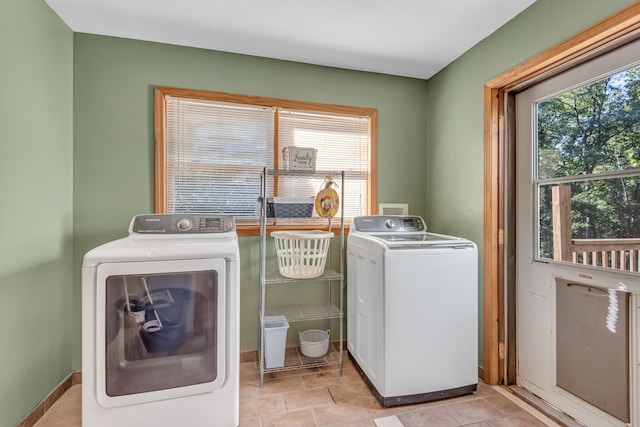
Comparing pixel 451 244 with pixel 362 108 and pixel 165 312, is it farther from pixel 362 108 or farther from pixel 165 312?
pixel 165 312

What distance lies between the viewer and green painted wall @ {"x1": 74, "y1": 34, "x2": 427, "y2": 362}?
2061 mm

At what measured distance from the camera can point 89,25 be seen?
1.96 m

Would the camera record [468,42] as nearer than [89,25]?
No

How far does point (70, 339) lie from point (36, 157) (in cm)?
120

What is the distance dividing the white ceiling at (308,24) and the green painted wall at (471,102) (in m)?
0.11

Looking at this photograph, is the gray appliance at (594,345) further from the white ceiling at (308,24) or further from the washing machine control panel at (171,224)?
the washing machine control panel at (171,224)

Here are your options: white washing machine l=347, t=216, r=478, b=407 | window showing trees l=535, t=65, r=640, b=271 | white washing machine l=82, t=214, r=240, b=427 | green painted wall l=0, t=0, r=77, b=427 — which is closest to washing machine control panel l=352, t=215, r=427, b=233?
white washing machine l=347, t=216, r=478, b=407

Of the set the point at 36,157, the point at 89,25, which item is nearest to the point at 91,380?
the point at 36,157

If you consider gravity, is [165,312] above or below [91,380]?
above

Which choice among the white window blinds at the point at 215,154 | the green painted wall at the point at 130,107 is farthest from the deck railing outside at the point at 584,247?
the white window blinds at the point at 215,154

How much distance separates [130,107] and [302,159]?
1.25m

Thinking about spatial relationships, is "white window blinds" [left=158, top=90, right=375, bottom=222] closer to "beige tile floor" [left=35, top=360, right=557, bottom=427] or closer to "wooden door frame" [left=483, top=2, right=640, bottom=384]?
"wooden door frame" [left=483, top=2, right=640, bottom=384]

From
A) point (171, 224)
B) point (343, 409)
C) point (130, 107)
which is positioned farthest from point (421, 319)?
point (130, 107)

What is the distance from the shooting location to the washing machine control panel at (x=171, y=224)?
6.25 feet
